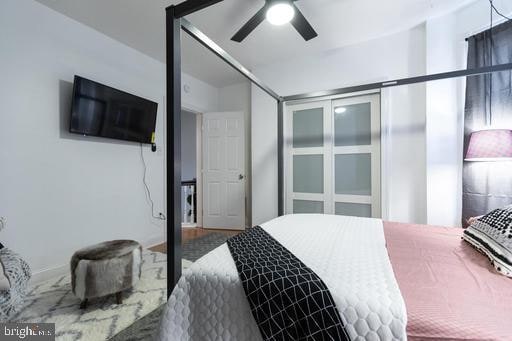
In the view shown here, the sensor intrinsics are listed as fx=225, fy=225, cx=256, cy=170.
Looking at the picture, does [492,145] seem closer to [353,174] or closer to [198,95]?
[353,174]

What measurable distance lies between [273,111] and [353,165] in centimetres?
141

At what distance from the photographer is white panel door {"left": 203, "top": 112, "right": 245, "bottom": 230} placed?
3801mm

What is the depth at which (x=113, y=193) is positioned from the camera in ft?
8.81

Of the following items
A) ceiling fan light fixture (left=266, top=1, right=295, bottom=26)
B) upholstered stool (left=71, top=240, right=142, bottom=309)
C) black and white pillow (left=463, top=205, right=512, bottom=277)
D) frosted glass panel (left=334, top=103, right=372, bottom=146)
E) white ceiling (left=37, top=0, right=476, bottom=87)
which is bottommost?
upholstered stool (left=71, top=240, right=142, bottom=309)

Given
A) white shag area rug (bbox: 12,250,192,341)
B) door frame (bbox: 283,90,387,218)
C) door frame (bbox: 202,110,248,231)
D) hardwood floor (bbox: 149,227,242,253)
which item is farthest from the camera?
door frame (bbox: 202,110,248,231)

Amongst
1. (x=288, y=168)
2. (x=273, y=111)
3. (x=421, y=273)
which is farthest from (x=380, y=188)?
(x=421, y=273)

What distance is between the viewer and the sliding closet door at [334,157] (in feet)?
9.39

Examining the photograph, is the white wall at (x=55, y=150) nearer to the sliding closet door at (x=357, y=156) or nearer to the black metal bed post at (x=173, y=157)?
the black metal bed post at (x=173, y=157)

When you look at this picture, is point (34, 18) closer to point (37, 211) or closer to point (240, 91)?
point (37, 211)

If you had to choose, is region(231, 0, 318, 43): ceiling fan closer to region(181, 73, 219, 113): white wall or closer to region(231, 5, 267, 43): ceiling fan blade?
Result: region(231, 5, 267, 43): ceiling fan blade

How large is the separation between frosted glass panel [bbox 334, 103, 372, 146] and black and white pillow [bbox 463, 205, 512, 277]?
72.9 inches

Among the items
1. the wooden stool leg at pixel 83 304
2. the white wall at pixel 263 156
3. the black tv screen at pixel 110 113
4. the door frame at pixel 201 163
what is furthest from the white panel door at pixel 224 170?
the wooden stool leg at pixel 83 304

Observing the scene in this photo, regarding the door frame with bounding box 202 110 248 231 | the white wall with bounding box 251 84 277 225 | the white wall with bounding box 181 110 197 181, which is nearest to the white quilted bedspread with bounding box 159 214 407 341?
the white wall with bounding box 251 84 277 225

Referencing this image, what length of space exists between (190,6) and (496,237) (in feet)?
5.51
